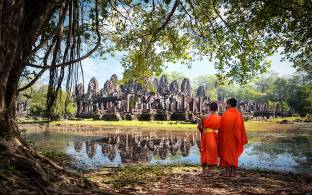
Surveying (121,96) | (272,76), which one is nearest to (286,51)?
(121,96)

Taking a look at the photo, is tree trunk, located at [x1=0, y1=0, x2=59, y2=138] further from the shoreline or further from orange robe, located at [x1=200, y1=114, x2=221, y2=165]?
the shoreline

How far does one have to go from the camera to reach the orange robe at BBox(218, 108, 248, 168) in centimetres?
841

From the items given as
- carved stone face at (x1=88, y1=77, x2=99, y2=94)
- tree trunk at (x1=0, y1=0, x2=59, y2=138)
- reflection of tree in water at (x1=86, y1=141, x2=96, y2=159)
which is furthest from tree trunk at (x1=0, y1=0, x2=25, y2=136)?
carved stone face at (x1=88, y1=77, x2=99, y2=94)

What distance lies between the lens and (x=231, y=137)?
27.8 ft

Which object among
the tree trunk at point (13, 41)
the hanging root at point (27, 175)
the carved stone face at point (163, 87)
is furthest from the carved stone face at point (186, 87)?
the hanging root at point (27, 175)

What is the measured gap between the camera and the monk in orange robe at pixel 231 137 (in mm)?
A: 8406

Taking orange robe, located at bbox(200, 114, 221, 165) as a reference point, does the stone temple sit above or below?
above

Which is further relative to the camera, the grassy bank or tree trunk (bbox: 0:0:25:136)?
the grassy bank

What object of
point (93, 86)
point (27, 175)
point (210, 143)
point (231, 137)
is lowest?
point (27, 175)

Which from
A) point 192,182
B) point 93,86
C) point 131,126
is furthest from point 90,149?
point 93,86

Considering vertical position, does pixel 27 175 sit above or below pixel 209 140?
below

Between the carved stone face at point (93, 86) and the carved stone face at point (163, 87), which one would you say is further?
the carved stone face at point (163, 87)

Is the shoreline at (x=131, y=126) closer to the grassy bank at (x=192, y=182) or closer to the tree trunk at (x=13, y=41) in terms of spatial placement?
the grassy bank at (x=192, y=182)

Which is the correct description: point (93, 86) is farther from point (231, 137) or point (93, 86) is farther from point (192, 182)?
point (192, 182)
